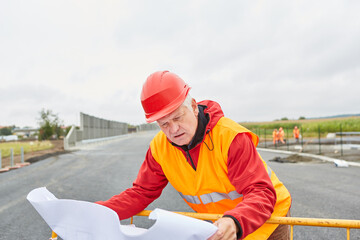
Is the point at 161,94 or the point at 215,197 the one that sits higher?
the point at 161,94

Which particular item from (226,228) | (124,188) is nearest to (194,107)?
(226,228)

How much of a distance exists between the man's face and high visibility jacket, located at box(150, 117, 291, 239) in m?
0.14

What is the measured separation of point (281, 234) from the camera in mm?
2357

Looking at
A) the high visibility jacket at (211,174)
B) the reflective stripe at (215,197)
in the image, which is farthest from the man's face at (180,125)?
the reflective stripe at (215,197)

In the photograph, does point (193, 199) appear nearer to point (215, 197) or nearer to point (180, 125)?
point (215, 197)

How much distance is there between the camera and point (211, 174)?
2.21 m

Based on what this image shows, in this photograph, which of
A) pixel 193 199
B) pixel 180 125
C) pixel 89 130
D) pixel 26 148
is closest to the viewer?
pixel 180 125

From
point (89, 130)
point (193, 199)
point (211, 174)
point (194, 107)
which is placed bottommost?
point (193, 199)

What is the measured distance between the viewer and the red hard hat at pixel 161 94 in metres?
2.01

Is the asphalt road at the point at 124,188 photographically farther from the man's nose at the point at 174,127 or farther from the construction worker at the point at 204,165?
the man's nose at the point at 174,127

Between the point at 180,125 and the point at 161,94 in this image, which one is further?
the point at 180,125

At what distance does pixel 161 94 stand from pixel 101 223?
0.85 meters

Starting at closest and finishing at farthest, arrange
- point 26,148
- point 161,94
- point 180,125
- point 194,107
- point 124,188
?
point 161,94 < point 180,125 < point 194,107 < point 124,188 < point 26,148

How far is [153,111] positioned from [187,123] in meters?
0.25
